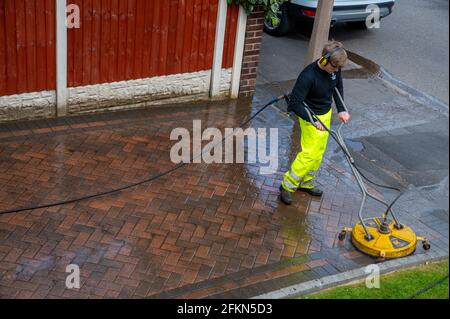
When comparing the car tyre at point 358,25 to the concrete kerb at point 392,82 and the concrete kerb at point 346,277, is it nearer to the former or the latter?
the concrete kerb at point 392,82

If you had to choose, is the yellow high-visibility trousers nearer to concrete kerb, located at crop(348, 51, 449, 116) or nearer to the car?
concrete kerb, located at crop(348, 51, 449, 116)

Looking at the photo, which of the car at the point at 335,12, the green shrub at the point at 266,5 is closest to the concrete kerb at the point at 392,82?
the car at the point at 335,12

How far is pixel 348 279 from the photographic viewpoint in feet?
21.2

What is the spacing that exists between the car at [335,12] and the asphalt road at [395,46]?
24 cm

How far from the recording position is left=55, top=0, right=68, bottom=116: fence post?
8391mm

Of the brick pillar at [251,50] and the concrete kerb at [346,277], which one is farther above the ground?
the brick pillar at [251,50]

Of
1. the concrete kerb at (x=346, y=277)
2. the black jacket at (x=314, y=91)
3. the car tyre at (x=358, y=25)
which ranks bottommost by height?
the concrete kerb at (x=346, y=277)

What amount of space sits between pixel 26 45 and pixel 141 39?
153 cm

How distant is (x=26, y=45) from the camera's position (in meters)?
8.41

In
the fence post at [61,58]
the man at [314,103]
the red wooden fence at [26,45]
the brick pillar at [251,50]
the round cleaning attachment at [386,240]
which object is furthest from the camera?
the brick pillar at [251,50]

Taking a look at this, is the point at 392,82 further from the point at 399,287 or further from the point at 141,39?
the point at 399,287

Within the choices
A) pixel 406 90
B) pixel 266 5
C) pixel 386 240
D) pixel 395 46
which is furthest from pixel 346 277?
pixel 395 46

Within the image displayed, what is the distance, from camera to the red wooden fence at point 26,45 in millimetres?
8195
